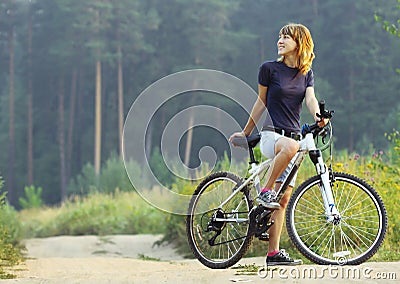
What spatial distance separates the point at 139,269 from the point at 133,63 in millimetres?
37573

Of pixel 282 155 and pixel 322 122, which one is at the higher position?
pixel 322 122

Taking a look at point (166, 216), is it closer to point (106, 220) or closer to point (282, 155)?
point (106, 220)

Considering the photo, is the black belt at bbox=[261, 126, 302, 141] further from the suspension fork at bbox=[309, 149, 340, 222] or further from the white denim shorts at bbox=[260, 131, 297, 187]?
the suspension fork at bbox=[309, 149, 340, 222]

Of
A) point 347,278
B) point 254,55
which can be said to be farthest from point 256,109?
point 254,55

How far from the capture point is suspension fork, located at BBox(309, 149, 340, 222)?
5434mm

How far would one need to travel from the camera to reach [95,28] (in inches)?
1603

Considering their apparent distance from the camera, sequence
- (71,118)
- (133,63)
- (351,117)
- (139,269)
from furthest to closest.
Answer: (71,118) → (133,63) → (351,117) → (139,269)

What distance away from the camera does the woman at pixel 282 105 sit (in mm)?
5496

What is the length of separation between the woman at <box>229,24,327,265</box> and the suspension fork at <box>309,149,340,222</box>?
164 millimetres

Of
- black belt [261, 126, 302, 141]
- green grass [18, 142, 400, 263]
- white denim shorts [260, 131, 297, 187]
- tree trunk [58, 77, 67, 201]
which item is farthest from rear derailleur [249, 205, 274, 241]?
tree trunk [58, 77, 67, 201]

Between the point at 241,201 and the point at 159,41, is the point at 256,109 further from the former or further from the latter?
the point at 159,41

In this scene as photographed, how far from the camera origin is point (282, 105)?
5.58m

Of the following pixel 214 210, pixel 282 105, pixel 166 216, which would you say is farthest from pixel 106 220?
pixel 282 105

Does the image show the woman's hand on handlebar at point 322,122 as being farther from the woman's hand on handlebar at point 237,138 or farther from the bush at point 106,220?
the bush at point 106,220
